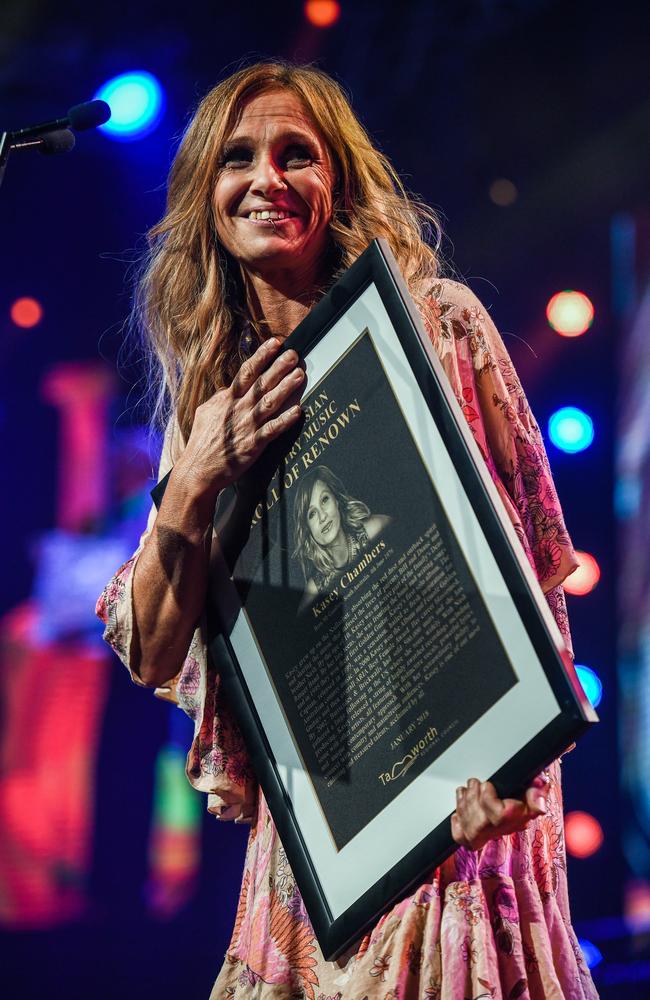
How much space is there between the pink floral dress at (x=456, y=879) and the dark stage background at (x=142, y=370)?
1.76 m

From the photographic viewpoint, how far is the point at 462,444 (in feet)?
2.98

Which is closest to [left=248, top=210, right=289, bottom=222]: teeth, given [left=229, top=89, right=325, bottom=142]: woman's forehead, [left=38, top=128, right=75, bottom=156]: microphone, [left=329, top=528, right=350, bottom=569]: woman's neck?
[left=229, top=89, right=325, bottom=142]: woman's forehead

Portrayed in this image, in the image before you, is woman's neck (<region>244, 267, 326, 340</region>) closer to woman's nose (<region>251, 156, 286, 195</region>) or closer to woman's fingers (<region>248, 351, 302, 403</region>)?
woman's nose (<region>251, 156, 286, 195</region>)

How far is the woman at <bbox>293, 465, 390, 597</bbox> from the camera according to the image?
994 millimetres

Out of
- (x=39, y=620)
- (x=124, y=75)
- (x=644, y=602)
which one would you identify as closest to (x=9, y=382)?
(x=39, y=620)

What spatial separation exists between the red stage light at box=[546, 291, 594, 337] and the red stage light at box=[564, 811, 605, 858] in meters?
1.30

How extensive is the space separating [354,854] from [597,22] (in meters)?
2.65

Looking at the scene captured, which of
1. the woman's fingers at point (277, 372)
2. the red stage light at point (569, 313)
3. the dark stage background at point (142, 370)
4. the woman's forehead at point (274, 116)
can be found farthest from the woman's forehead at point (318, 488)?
the red stage light at point (569, 313)

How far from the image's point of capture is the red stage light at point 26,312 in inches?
119

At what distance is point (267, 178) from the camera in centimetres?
126

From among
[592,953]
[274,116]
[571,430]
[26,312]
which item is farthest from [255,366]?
[592,953]

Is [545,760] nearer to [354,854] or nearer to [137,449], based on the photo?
[354,854]

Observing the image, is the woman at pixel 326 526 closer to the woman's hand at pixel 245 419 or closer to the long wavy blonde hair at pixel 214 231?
the woman's hand at pixel 245 419

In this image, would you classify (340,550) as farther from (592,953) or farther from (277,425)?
(592,953)
